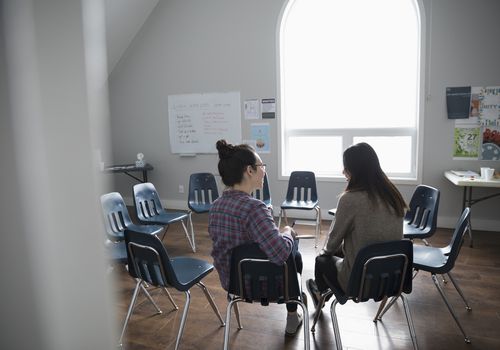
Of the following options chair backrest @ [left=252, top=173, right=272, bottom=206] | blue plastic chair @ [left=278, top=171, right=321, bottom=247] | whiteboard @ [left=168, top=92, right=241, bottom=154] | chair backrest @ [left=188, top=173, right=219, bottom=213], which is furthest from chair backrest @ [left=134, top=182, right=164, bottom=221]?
whiteboard @ [left=168, top=92, right=241, bottom=154]

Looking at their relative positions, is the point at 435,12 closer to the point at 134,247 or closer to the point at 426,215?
the point at 426,215

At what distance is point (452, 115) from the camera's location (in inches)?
158

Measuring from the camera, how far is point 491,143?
393 centimetres

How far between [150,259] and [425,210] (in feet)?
6.70

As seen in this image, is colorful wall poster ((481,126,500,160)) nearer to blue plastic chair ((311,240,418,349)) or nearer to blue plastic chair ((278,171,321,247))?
blue plastic chair ((278,171,321,247))

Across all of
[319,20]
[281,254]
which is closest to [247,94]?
[319,20]

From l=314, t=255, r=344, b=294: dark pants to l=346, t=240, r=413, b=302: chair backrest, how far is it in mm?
153

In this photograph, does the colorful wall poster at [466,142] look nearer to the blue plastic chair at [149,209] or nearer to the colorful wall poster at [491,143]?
the colorful wall poster at [491,143]

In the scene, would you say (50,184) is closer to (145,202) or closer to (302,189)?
(145,202)

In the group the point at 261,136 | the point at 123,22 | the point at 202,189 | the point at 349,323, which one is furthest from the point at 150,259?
the point at 123,22

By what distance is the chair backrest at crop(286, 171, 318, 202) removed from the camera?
3.92 meters

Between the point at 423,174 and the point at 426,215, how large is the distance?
1700mm

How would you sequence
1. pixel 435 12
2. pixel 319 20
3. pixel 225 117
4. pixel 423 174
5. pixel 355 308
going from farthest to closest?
1. pixel 225 117
2. pixel 319 20
3. pixel 423 174
4. pixel 435 12
5. pixel 355 308

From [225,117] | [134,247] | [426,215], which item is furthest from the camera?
[225,117]
